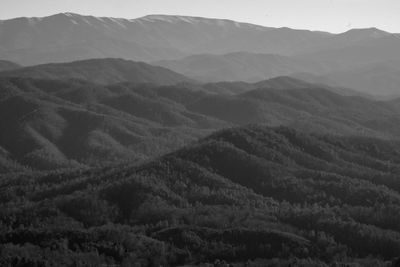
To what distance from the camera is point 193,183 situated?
19850 centimetres

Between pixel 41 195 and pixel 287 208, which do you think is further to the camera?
pixel 41 195

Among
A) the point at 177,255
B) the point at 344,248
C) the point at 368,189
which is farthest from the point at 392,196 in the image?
the point at 177,255

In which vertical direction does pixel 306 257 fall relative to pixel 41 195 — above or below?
above

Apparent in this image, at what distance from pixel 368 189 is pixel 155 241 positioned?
246ft

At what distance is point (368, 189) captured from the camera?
19025 centimetres

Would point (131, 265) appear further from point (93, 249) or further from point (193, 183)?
point (193, 183)

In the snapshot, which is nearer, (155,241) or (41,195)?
(155,241)

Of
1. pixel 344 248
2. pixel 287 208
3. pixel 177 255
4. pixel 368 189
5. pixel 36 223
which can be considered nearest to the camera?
pixel 177 255

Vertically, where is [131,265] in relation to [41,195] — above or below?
above

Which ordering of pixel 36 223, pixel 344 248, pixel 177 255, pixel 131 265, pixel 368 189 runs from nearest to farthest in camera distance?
pixel 131 265
pixel 177 255
pixel 344 248
pixel 36 223
pixel 368 189

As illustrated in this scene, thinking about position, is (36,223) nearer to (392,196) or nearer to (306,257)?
(306,257)

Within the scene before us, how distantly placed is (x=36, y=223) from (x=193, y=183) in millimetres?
52139

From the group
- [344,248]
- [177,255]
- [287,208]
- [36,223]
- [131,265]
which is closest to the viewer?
[131,265]

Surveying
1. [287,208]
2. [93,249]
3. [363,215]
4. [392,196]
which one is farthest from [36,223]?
[392,196]
